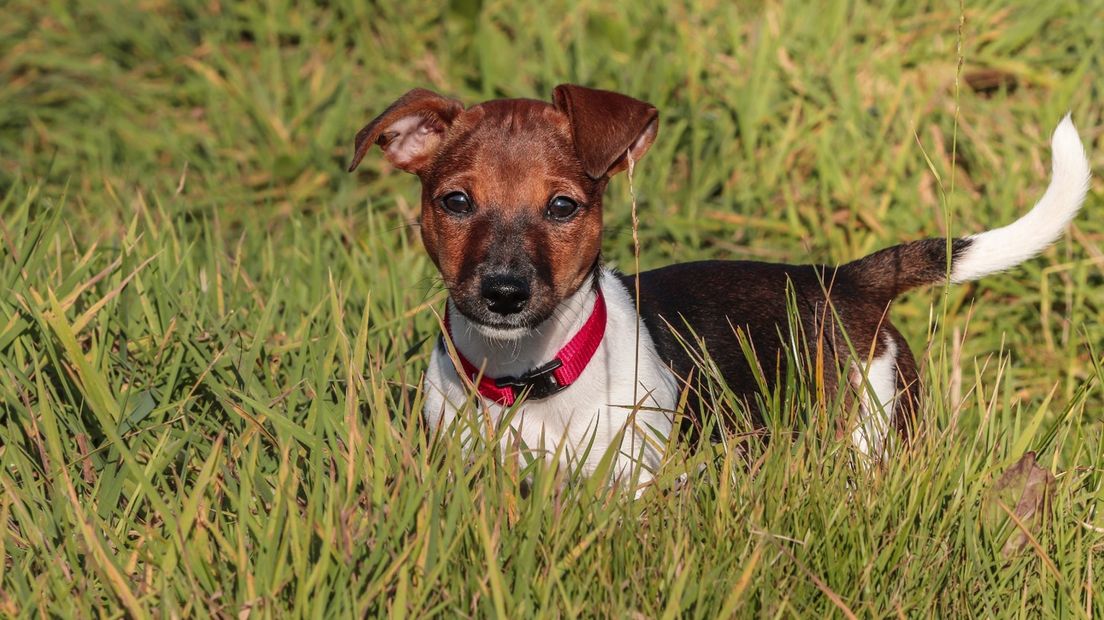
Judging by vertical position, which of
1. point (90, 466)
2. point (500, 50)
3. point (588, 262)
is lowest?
point (90, 466)

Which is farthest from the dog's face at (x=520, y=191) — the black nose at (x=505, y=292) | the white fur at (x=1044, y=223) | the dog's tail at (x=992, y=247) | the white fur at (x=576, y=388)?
the white fur at (x=1044, y=223)

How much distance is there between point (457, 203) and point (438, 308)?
1100mm

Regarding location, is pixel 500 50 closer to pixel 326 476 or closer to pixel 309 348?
pixel 309 348

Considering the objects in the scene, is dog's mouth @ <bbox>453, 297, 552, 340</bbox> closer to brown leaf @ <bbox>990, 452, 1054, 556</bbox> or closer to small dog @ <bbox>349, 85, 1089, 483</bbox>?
small dog @ <bbox>349, 85, 1089, 483</bbox>

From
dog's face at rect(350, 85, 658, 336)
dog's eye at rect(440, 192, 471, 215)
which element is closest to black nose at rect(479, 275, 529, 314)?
dog's face at rect(350, 85, 658, 336)

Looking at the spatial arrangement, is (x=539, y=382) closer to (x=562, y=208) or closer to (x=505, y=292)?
(x=505, y=292)

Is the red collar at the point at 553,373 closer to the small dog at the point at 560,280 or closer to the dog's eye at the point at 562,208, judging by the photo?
the small dog at the point at 560,280

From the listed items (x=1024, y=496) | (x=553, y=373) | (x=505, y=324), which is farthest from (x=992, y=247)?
(x=505, y=324)

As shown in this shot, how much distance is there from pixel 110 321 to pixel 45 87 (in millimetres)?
4098

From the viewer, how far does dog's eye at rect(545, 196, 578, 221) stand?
13.5 ft

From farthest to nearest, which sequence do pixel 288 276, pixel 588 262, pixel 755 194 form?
pixel 755 194, pixel 288 276, pixel 588 262

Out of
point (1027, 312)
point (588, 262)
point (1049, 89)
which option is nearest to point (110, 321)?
point (588, 262)

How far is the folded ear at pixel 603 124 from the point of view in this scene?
4.02 metres

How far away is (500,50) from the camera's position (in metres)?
7.38
